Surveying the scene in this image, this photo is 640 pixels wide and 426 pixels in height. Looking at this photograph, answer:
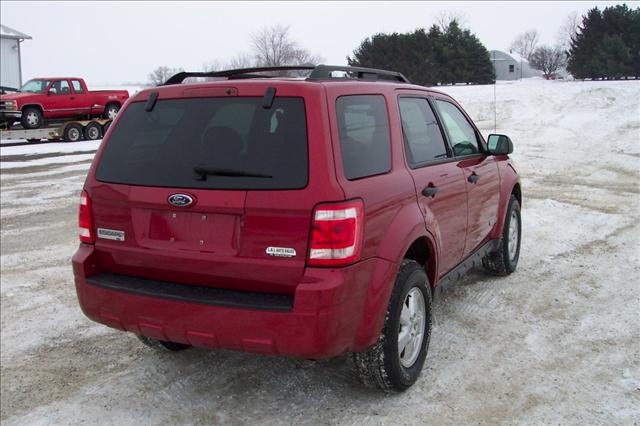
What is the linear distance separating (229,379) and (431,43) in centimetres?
4215

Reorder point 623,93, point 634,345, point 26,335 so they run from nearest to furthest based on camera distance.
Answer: point 634,345
point 26,335
point 623,93

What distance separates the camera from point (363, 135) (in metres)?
3.33

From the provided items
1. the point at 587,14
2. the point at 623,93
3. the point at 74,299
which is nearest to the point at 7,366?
the point at 74,299

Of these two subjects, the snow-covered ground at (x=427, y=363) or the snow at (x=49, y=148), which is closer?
the snow-covered ground at (x=427, y=363)

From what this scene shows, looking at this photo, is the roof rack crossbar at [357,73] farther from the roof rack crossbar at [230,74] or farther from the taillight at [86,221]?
the taillight at [86,221]

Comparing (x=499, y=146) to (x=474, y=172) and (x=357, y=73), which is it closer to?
(x=474, y=172)

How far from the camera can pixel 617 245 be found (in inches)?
268

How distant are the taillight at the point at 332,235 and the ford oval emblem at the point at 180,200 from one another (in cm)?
70

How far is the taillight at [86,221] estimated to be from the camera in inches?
136

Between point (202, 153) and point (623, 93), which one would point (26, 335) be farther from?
point (623, 93)

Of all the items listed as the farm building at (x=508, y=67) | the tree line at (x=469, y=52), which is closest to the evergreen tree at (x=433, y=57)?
the tree line at (x=469, y=52)

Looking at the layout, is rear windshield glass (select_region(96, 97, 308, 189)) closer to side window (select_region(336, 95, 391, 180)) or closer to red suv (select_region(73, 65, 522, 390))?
red suv (select_region(73, 65, 522, 390))

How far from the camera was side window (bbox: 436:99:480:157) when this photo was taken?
4.58m

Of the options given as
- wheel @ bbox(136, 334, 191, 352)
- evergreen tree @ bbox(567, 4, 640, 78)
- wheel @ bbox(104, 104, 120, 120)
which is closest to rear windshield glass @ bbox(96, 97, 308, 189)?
wheel @ bbox(136, 334, 191, 352)
